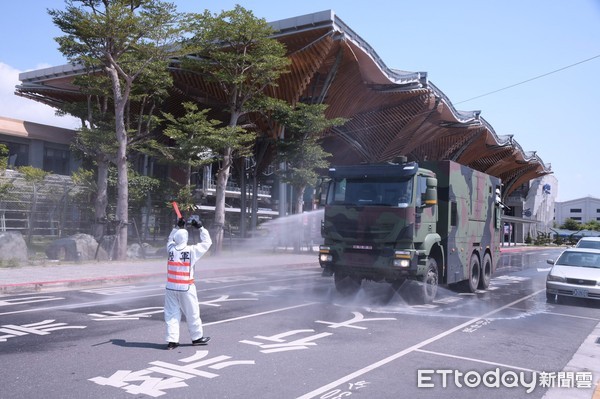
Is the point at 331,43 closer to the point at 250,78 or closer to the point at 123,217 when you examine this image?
the point at 250,78

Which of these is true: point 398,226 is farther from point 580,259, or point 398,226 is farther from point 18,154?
point 18,154

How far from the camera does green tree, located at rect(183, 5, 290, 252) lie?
24688 mm

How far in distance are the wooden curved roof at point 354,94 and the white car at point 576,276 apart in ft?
64.5

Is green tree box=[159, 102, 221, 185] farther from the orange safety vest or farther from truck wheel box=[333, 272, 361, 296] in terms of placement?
the orange safety vest

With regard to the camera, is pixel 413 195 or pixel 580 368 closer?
pixel 580 368

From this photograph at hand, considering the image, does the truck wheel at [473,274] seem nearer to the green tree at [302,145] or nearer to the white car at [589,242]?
the white car at [589,242]

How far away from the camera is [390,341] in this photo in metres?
8.09

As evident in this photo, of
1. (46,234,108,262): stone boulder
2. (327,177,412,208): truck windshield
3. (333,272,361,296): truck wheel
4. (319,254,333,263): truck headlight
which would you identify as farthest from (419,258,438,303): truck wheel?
(46,234,108,262): stone boulder

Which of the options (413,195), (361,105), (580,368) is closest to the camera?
(580,368)

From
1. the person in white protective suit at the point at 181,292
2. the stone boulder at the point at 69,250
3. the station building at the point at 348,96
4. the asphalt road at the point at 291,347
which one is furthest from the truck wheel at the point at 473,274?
the station building at the point at 348,96

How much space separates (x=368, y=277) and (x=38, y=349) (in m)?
6.95

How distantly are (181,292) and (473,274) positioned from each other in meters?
9.94

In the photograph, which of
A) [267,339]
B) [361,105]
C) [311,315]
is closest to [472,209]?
[311,315]

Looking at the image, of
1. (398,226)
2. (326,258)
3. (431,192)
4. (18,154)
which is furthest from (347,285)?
(18,154)
